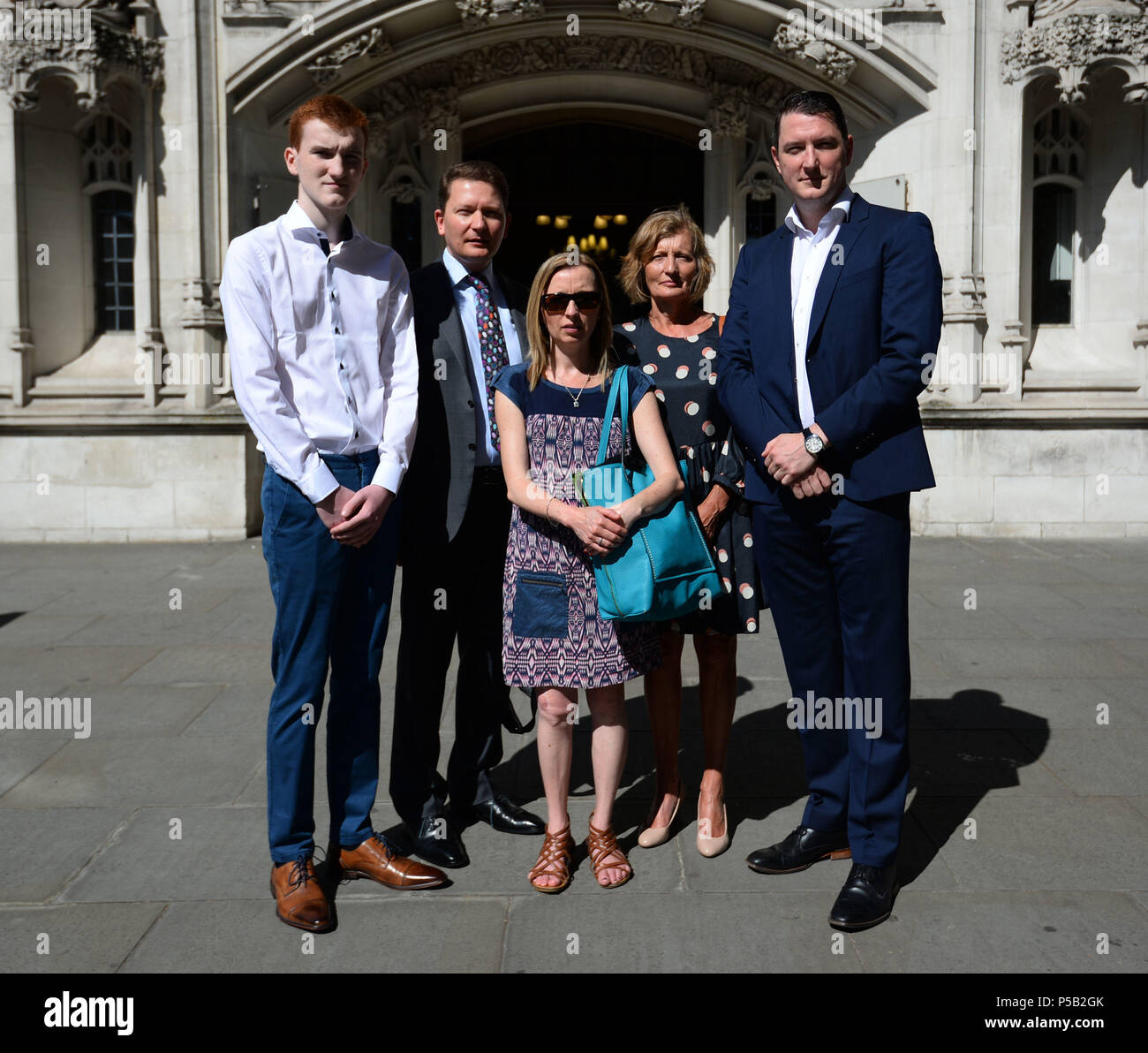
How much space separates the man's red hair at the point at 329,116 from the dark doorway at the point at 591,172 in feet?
31.8

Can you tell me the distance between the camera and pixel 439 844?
3.73 metres

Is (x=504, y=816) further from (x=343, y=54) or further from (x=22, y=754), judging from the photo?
(x=343, y=54)

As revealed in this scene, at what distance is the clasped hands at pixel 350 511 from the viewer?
3252 mm

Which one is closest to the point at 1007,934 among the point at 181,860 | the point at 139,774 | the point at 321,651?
the point at 321,651

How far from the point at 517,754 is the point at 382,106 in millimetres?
8572

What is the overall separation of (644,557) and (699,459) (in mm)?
530

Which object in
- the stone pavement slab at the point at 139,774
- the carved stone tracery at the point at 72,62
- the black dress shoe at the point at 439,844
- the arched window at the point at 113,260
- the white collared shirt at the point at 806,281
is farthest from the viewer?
the arched window at the point at 113,260

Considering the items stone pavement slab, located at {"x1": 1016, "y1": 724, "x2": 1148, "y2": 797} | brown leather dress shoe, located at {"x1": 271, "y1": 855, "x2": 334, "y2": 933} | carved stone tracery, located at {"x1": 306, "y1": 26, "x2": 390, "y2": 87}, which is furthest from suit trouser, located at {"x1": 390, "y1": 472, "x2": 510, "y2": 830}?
carved stone tracery, located at {"x1": 306, "y1": 26, "x2": 390, "y2": 87}

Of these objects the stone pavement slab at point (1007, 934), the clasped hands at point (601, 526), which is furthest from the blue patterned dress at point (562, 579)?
the stone pavement slab at point (1007, 934)

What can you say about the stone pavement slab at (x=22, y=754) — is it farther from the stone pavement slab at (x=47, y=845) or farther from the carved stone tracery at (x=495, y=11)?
the carved stone tracery at (x=495, y=11)

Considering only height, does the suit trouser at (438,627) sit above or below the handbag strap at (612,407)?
below

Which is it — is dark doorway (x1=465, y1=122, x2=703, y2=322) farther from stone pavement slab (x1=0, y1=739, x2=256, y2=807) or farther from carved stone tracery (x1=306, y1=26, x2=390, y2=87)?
stone pavement slab (x1=0, y1=739, x2=256, y2=807)
